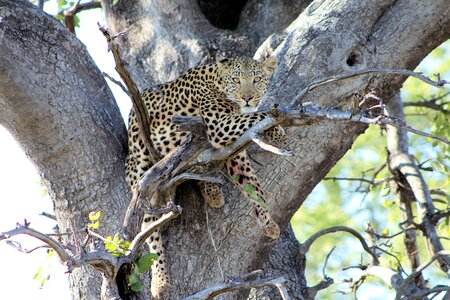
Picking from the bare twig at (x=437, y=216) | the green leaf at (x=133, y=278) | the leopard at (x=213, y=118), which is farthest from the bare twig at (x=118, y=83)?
the bare twig at (x=437, y=216)

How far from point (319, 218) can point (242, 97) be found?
10105 mm

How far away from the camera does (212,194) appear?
6.33 m

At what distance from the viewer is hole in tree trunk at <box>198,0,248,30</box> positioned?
31.6 feet

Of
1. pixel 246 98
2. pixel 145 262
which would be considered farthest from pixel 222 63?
pixel 145 262

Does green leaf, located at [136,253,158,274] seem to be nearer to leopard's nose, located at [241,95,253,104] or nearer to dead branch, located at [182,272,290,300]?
dead branch, located at [182,272,290,300]

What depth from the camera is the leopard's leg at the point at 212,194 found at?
20.7 ft

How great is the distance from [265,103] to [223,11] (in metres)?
3.18

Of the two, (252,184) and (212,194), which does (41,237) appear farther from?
(252,184)

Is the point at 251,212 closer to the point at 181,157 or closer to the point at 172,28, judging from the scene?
the point at 181,157

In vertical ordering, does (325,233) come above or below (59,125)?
below

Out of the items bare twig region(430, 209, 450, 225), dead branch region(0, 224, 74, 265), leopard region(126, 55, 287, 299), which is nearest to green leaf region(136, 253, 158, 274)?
dead branch region(0, 224, 74, 265)

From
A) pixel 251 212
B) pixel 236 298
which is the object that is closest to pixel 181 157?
pixel 251 212

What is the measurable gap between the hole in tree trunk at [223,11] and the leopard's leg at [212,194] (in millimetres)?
3643

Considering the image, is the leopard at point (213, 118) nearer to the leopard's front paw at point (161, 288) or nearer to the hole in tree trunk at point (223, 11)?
the leopard's front paw at point (161, 288)
